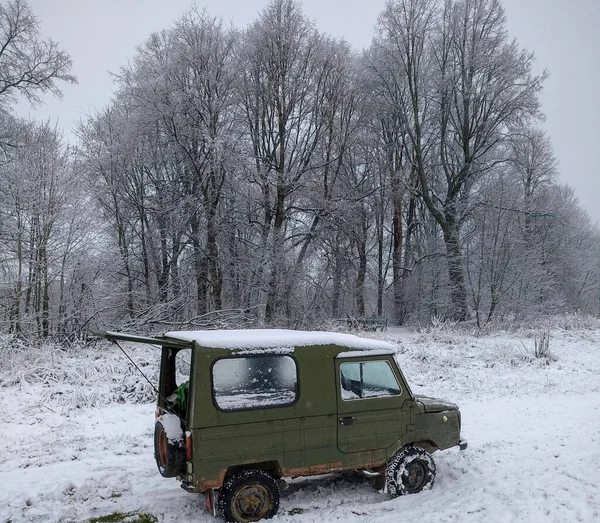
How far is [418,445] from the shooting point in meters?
6.41

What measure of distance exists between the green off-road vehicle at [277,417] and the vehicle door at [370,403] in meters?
0.01

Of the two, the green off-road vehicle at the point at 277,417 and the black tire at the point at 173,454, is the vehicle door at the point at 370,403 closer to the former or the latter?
the green off-road vehicle at the point at 277,417

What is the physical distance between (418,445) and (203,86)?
17697 millimetres

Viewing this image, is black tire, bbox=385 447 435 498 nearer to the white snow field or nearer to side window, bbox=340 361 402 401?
the white snow field

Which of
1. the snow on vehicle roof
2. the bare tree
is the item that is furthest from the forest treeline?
the snow on vehicle roof

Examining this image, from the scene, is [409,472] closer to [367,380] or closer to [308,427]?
[367,380]

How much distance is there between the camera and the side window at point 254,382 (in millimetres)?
5184

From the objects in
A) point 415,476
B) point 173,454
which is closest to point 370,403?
point 415,476

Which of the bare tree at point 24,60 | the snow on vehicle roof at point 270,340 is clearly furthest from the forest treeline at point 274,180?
the snow on vehicle roof at point 270,340

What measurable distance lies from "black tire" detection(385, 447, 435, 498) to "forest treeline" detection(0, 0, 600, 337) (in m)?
9.45

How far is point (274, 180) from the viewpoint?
68.1 ft

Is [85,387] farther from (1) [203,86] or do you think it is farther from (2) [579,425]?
(1) [203,86]

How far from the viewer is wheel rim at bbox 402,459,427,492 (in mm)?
6070

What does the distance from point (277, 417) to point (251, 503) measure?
37.2 inches
